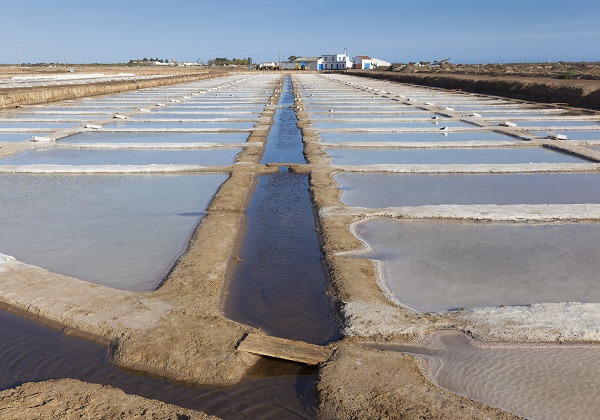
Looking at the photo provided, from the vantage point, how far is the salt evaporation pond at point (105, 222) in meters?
3.75

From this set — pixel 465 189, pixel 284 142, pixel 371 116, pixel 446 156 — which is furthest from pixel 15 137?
pixel 465 189

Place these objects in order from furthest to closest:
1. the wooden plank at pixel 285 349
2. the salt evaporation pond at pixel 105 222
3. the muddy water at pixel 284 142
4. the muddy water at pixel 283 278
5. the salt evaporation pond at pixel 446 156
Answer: the muddy water at pixel 284 142 < the salt evaporation pond at pixel 446 156 < the salt evaporation pond at pixel 105 222 < the muddy water at pixel 283 278 < the wooden plank at pixel 285 349

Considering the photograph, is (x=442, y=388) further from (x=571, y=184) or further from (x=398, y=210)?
(x=571, y=184)

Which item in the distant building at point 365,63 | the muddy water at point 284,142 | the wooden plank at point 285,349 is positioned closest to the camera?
the wooden plank at point 285,349

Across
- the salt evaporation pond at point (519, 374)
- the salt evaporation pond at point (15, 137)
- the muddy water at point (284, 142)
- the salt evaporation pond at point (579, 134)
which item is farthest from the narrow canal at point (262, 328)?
the salt evaporation pond at point (579, 134)

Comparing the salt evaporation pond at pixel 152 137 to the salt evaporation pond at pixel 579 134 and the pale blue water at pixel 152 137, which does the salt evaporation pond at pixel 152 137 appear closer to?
the pale blue water at pixel 152 137

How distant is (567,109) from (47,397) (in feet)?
55.6

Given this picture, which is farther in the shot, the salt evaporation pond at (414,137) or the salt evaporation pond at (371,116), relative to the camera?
the salt evaporation pond at (371,116)

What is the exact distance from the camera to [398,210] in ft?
16.3

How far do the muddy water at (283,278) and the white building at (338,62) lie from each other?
95877mm

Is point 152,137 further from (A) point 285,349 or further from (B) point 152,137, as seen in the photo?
(A) point 285,349

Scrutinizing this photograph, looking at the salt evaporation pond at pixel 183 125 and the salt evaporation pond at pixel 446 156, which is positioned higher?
the salt evaporation pond at pixel 446 156

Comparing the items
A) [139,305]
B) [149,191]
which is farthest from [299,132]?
[139,305]

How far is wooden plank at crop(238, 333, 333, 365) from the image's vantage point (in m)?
2.50
